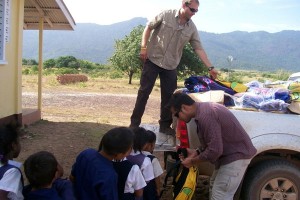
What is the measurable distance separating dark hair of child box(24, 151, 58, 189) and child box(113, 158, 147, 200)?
53 centimetres

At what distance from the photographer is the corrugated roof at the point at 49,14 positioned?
355 inches

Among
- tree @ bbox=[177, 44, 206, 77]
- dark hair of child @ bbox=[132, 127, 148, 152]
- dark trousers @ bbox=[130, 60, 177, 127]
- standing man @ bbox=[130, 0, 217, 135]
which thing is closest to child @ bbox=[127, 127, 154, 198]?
dark hair of child @ bbox=[132, 127, 148, 152]

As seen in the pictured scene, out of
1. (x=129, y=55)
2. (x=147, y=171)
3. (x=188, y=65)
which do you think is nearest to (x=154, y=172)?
(x=147, y=171)

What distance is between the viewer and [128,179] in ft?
9.66

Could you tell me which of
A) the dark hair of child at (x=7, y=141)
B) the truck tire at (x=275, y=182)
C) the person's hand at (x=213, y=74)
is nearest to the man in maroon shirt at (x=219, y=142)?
the truck tire at (x=275, y=182)

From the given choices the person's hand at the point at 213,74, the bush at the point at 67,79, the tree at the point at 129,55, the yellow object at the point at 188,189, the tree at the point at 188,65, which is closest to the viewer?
the yellow object at the point at 188,189

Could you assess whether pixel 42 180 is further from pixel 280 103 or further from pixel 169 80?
pixel 169 80

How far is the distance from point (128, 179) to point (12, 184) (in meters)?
0.85

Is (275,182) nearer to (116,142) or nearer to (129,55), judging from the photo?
(116,142)

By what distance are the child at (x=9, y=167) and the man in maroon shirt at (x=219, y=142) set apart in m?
1.33

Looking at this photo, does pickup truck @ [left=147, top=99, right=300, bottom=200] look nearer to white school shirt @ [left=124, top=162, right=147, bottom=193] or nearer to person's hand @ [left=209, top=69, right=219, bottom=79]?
white school shirt @ [left=124, top=162, right=147, bottom=193]

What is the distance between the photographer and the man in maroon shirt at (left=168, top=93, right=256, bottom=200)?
324cm

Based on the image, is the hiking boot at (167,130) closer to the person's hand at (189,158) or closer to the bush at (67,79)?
the person's hand at (189,158)

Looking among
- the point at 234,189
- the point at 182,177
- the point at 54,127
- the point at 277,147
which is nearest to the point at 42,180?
the point at 182,177
